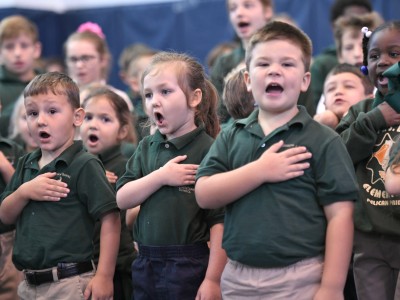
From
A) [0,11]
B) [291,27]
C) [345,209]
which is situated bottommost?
[345,209]

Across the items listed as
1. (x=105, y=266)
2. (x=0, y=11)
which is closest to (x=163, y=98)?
(x=105, y=266)

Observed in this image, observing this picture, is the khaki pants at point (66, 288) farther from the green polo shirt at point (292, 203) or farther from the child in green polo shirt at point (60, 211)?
the green polo shirt at point (292, 203)

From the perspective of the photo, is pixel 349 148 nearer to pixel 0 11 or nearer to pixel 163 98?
pixel 163 98

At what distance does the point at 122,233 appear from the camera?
422 cm

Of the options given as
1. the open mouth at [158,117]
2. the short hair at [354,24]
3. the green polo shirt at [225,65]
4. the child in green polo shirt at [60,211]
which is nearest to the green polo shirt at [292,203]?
the open mouth at [158,117]

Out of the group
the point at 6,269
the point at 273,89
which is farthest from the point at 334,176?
the point at 6,269

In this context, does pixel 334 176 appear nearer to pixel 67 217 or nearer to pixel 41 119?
pixel 67 217

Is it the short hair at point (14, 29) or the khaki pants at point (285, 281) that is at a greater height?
the short hair at point (14, 29)

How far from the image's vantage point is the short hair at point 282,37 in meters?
3.05

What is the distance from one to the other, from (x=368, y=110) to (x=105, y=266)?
1.57m

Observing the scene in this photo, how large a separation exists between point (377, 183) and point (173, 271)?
1066mm

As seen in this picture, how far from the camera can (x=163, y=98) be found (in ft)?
11.3

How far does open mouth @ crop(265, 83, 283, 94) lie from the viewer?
9.85 feet

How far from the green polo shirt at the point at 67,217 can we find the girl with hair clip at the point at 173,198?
0.60ft
